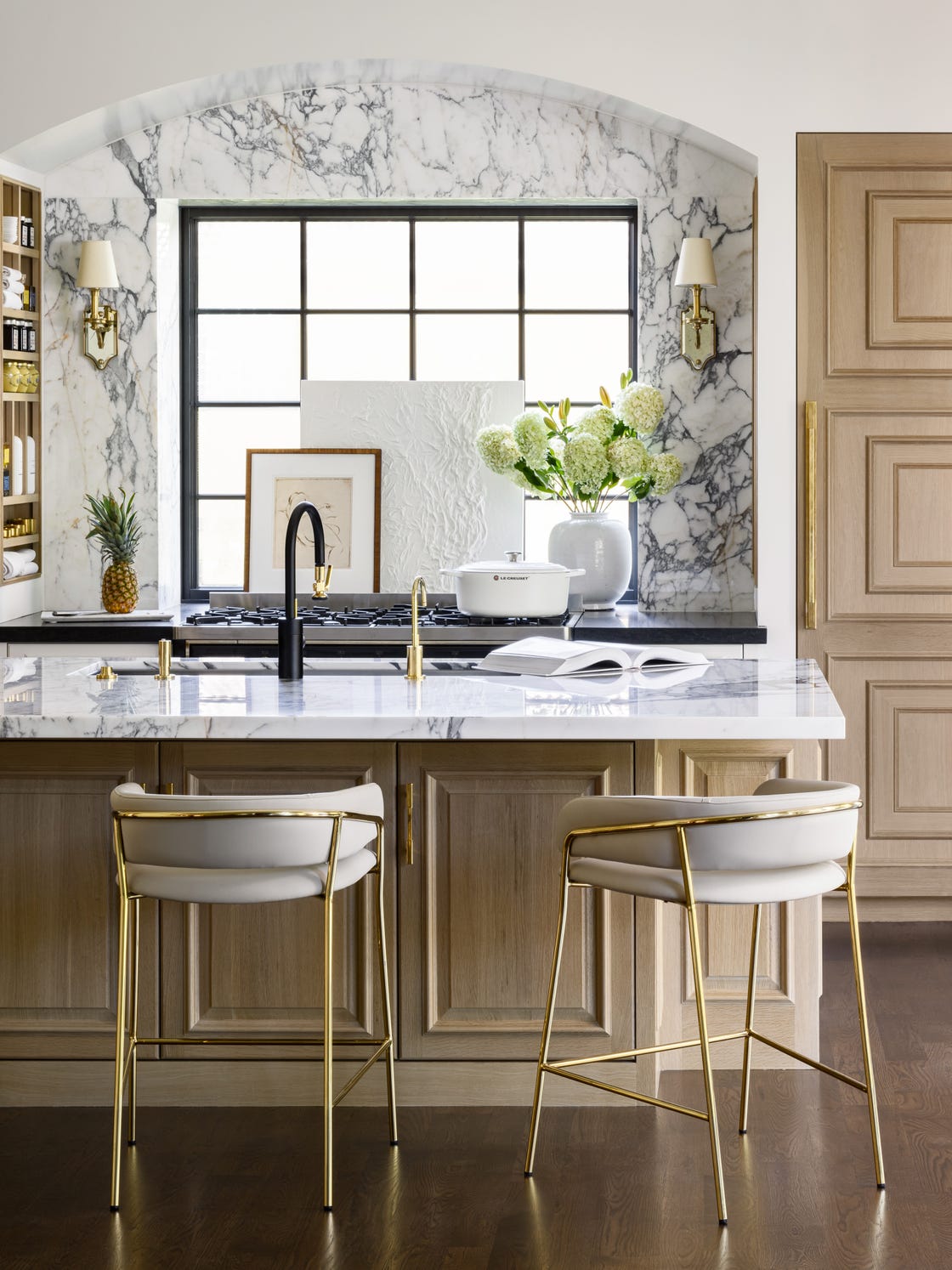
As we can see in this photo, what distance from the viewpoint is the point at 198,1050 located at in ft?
10.0

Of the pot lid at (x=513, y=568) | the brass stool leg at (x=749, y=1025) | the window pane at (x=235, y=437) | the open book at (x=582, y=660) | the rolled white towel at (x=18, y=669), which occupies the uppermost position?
the window pane at (x=235, y=437)

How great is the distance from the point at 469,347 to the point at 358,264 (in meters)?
0.51

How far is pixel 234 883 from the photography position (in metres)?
2.52

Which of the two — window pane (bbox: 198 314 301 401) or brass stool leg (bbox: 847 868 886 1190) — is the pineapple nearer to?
window pane (bbox: 198 314 301 401)

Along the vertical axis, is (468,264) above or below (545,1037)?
above

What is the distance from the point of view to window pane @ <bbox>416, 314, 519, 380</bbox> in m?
5.26

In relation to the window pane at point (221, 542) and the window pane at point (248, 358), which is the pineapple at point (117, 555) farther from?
the window pane at point (248, 358)

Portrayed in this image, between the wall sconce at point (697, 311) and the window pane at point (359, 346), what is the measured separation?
103 cm

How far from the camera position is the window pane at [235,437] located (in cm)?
529

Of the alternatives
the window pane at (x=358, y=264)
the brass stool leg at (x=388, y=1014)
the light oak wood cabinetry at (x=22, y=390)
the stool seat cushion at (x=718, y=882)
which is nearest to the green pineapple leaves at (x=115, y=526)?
the light oak wood cabinetry at (x=22, y=390)

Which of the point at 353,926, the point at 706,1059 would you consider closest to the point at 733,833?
the point at 706,1059

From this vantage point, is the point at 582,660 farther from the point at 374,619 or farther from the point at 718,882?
the point at 374,619

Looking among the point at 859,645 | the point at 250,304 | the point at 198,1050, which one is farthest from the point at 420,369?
the point at 198,1050

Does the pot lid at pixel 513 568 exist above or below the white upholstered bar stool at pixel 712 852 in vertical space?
above
